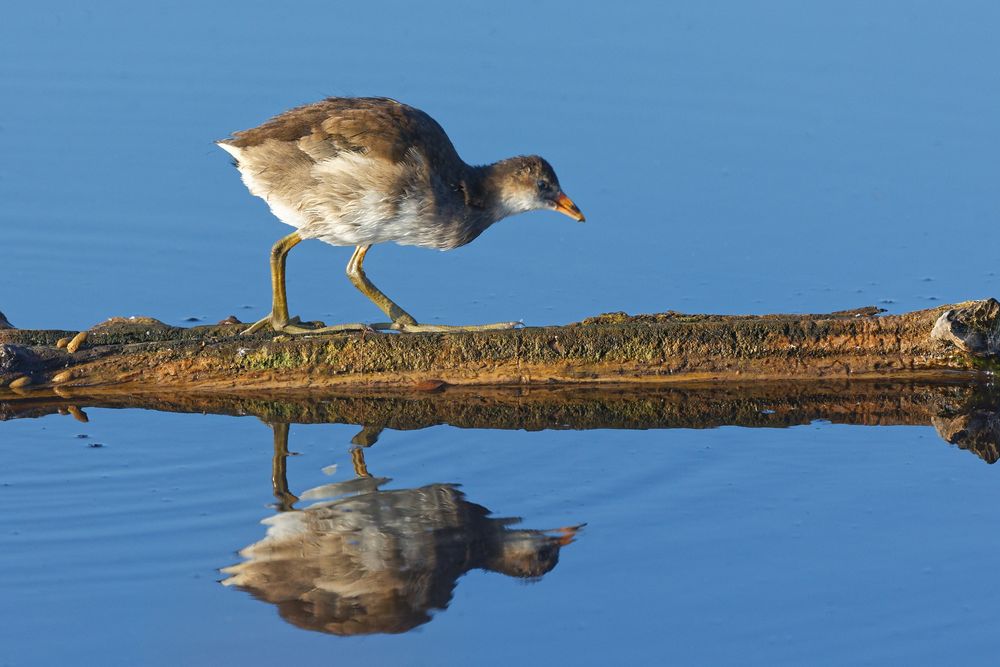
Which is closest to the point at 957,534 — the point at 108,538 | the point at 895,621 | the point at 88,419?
the point at 895,621

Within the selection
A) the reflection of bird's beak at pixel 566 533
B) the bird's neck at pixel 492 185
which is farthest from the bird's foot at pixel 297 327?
the reflection of bird's beak at pixel 566 533

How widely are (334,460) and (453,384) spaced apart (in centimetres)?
116

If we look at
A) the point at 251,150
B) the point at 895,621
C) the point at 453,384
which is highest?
the point at 251,150

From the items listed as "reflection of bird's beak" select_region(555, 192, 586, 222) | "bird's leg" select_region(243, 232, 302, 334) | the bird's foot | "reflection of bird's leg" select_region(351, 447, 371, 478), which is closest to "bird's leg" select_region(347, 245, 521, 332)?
the bird's foot

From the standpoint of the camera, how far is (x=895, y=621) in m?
6.21

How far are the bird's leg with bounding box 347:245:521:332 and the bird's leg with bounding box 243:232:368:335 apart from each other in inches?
12.6

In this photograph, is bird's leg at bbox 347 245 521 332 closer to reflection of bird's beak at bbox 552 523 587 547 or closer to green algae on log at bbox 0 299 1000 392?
green algae on log at bbox 0 299 1000 392

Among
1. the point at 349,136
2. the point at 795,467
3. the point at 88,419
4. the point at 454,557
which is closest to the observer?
the point at 454,557

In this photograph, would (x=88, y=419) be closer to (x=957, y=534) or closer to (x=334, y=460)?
(x=334, y=460)

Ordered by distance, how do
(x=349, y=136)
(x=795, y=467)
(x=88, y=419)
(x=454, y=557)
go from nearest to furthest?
(x=454, y=557)
(x=795, y=467)
(x=88, y=419)
(x=349, y=136)

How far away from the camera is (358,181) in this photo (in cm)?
902

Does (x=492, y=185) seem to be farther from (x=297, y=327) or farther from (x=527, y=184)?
(x=297, y=327)

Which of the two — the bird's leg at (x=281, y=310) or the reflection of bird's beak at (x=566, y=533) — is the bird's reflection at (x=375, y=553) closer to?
the reflection of bird's beak at (x=566, y=533)

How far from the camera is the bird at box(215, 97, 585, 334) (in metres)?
9.03
